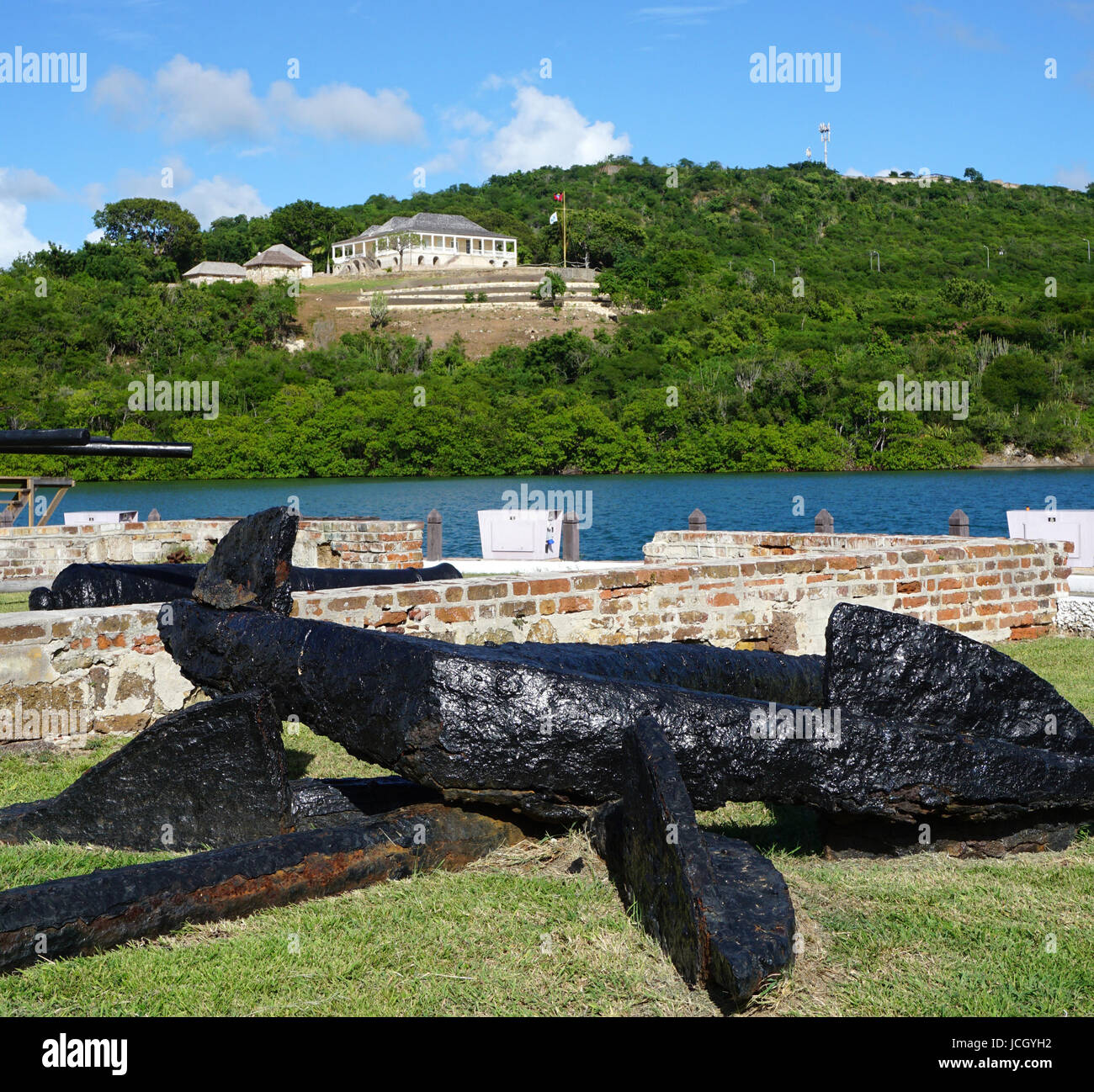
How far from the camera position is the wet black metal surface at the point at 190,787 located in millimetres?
4047

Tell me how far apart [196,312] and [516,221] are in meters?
54.9

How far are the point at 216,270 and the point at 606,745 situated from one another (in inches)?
4654

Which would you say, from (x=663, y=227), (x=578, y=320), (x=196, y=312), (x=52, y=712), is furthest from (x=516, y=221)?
(x=52, y=712)

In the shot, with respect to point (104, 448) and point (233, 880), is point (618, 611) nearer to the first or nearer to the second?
point (104, 448)

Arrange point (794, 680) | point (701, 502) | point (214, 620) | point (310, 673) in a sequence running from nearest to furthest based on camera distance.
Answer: point (310, 673) → point (214, 620) → point (794, 680) → point (701, 502)

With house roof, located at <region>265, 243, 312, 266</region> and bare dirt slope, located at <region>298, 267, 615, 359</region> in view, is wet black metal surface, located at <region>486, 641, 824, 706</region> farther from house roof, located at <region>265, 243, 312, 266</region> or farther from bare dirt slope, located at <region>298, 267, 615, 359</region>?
house roof, located at <region>265, 243, 312, 266</region>

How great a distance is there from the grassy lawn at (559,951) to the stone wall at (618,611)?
2.54 m

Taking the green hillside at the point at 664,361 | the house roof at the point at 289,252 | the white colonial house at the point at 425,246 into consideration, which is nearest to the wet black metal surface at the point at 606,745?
the green hillside at the point at 664,361

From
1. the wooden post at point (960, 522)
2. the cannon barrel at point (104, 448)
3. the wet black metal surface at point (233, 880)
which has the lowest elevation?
the wet black metal surface at point (233, 880)

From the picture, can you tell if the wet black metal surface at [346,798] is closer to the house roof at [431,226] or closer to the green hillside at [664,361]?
the green hillside at [664,361]

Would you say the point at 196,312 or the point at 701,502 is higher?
the point at 196,312

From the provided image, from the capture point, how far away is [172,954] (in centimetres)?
328

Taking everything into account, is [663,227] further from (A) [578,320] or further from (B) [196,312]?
(B) [196,312]

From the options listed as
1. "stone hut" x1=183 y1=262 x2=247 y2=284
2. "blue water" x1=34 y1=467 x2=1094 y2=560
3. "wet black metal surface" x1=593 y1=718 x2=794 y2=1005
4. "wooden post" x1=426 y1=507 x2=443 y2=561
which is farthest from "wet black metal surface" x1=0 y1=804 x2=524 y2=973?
"stone hut" x1=183 y1=262 x2=247 y2=284
